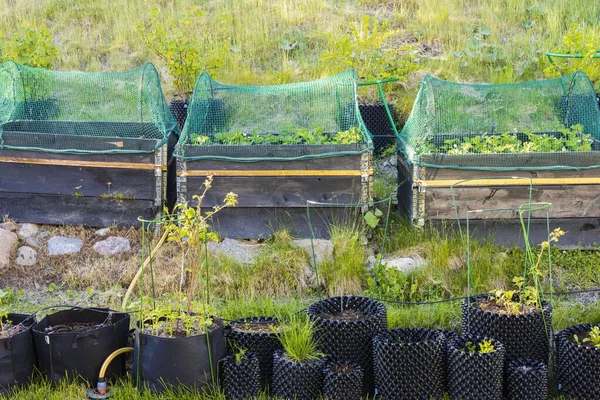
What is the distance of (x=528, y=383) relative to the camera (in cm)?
416

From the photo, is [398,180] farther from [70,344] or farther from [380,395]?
[70,344]

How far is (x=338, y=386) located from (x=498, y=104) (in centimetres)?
407

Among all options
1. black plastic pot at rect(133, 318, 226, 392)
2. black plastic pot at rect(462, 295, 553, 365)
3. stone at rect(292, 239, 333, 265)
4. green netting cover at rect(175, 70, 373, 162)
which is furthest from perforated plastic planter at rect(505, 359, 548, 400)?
green netting cover at rect(175, 70, 373, 162)

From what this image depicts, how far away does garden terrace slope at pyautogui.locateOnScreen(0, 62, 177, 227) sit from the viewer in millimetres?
A: 6730

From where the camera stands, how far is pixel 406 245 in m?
6.43

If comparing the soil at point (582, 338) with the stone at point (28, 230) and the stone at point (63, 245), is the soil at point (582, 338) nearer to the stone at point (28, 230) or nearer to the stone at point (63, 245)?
the stone at point (63, 245)

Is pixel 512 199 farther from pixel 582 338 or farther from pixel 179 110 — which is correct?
pixel 179 110

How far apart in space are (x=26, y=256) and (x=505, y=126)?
14.6 ft

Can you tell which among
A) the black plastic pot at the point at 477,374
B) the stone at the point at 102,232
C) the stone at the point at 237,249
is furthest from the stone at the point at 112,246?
the black plastic pot at the point at 477,374

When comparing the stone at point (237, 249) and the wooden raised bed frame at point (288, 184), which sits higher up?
the wooden raised bed frame at point (288, 184)

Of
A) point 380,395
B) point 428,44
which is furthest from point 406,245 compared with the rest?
point 428,44

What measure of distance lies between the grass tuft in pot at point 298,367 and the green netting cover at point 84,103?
10.4 ft

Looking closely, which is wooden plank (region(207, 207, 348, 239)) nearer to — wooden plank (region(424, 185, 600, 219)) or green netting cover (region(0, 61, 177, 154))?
wooden plank (region(424, 185, 600, 219))

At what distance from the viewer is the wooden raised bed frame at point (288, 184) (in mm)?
6488
